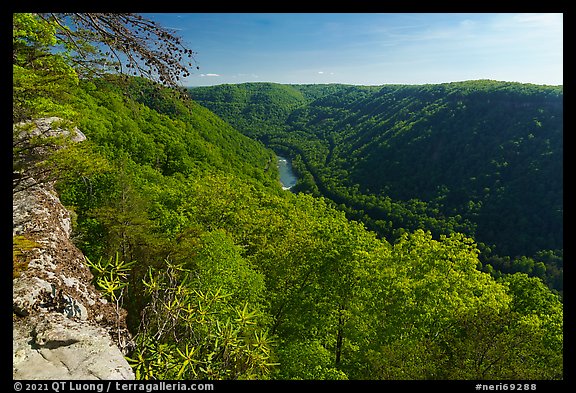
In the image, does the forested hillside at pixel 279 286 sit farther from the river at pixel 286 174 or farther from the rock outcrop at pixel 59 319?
the river at pixel 286 174

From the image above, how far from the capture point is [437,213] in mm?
87062

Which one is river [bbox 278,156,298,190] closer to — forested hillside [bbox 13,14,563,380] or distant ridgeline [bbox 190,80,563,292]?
distant ridgeline [bbox 190,80,563,292]

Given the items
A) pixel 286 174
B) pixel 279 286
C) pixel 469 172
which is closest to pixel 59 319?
pixel 279 286

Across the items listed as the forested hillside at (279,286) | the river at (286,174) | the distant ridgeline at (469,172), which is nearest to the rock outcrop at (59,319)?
the forested hillside at (279,286)

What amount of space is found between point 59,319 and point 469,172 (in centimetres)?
10566

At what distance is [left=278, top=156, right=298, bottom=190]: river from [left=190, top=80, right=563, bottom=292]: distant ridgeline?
4.69m

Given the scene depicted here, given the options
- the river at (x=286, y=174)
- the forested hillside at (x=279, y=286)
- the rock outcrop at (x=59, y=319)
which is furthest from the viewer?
the river at (x=286, y=174)

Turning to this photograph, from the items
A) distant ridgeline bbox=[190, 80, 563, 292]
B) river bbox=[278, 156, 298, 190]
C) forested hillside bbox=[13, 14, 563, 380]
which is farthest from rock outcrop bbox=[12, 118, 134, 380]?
river bbox=[278, 156, 298, 190]

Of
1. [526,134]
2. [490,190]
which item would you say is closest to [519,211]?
[490,190]

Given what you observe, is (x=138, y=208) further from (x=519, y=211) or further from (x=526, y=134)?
(x=526, y=134)

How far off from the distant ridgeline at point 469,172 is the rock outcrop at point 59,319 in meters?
56.9

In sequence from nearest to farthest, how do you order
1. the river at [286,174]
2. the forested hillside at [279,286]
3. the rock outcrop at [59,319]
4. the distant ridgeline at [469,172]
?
the rock outcrop at [59,319] < the forested hillside at [279,286] < the distant ridgeline at [469,172] < the river at [286,174]

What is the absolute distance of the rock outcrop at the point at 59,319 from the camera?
13.8 feet
